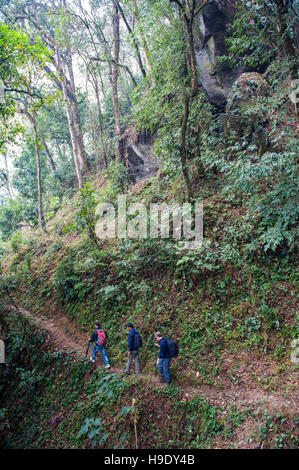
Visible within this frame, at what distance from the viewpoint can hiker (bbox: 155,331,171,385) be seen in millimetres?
6918

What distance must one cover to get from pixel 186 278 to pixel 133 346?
117 inches

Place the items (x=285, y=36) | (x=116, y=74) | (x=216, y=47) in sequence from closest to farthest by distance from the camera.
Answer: (x=285, y=36), (x=216, y=47), (x=116, y=74)

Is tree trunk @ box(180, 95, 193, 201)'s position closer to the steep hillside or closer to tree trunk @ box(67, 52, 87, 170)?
the steep hillside

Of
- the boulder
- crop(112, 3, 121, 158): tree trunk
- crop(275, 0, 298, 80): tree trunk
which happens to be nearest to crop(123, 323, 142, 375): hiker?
the boulder

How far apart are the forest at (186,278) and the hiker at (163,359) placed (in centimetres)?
14

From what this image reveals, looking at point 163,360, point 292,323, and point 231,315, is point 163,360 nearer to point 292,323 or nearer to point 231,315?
point 231,315

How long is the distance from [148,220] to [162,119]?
463cm

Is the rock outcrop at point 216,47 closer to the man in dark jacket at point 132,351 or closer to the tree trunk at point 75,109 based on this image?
the tree trunk at point 75,109

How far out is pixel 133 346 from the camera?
7.50m

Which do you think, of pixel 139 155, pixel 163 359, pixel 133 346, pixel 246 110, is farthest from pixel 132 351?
pixel 139 155

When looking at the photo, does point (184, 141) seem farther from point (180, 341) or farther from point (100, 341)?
point (100, 341)

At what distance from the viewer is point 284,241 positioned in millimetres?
7973

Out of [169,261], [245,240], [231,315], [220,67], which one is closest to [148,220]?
[169,261]

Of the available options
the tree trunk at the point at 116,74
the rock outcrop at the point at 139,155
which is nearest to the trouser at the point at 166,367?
the rock outcrop at the point at 139,155
